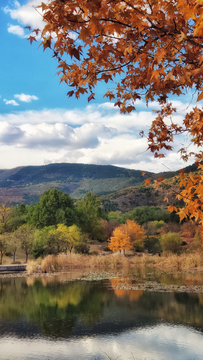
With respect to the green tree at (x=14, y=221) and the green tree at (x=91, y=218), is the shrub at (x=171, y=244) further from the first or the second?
the green tree at (x=14, y=221)

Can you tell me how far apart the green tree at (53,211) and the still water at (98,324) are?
20.8 metres

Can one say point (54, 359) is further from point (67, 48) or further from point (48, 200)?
point (48, 200)

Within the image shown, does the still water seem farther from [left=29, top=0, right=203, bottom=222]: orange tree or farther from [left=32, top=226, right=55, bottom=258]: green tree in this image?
[left=32, top=226, right=55, bottom=258]: green tree

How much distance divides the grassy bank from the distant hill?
85.4 m

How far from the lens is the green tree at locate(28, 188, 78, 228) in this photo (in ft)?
131

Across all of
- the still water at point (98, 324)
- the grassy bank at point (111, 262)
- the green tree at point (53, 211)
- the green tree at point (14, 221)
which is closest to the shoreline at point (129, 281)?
the still water at point (98, 324)

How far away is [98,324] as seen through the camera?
11.5 m

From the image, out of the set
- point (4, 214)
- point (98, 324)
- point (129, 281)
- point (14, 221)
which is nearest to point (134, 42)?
point (98, 324)

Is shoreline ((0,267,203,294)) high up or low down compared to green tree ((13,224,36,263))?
down

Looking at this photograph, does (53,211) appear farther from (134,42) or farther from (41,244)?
(134,42)

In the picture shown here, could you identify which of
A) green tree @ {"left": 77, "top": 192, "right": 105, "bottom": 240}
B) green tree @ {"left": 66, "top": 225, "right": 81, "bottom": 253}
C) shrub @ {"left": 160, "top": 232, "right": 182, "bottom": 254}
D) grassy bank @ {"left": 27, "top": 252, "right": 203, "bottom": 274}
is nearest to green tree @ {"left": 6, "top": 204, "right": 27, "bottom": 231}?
green tree @ {"left": 77, "top": 192, "right": 105, "bottom": 240}

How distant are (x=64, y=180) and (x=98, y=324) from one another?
15818cm

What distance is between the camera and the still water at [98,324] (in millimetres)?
8992

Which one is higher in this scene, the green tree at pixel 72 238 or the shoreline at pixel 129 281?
the green tree at pixel 72 238
